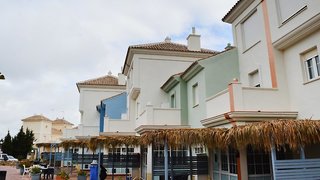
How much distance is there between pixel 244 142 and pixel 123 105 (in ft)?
66.8

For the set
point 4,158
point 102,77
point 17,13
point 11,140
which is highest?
point 102,77

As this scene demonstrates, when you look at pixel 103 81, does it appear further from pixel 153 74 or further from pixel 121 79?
pixel 153 74

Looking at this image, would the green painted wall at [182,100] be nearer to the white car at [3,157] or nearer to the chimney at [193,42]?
the chimney at [193,42]

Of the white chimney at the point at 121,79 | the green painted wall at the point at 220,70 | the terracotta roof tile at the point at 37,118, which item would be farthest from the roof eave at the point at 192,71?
the terracotta roof tile at the point at 37,118

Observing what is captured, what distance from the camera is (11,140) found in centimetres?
4712

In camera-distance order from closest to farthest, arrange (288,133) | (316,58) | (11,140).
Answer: (288,133) → (316,58) → (11,140)

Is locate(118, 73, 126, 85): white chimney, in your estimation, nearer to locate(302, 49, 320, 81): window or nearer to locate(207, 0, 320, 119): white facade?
locate(207, 0, 320, 119): white facade

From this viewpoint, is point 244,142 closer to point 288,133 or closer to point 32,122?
point 288,133

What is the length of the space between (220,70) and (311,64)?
193 inches

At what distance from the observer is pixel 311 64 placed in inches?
407

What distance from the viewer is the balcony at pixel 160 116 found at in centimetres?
1683

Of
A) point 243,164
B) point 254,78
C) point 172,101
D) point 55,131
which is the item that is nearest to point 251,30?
point 254,78

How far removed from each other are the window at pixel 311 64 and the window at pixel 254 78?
8.56ft

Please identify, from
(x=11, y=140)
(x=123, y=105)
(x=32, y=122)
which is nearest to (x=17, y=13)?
(x=123, y=105)
